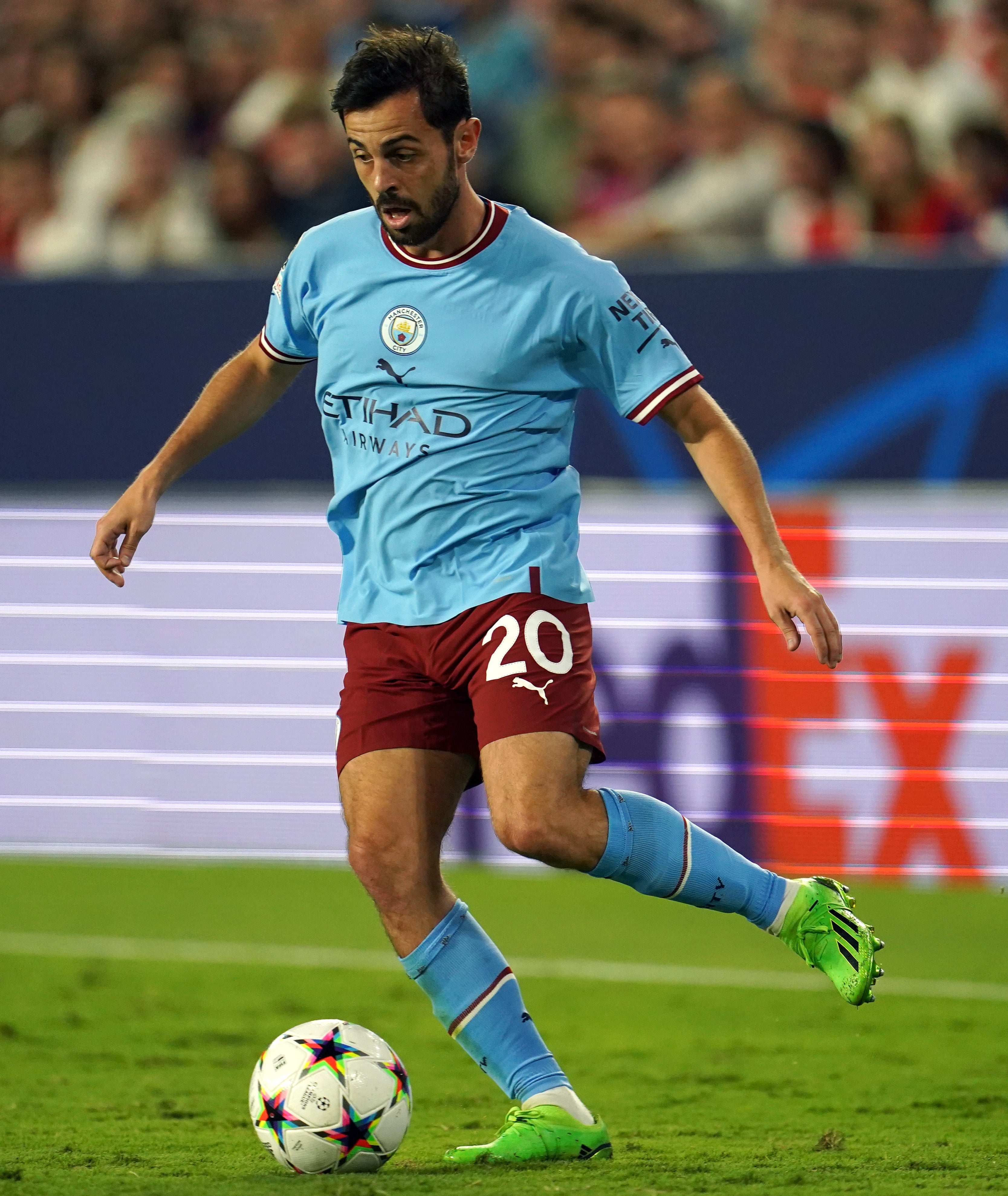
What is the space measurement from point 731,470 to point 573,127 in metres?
5.93

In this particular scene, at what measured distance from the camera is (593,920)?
264 inches

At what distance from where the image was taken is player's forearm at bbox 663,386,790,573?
3447mm

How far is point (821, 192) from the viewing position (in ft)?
26.3

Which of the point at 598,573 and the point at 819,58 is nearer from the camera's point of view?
the point at 598,573

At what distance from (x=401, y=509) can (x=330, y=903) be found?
3784 mm

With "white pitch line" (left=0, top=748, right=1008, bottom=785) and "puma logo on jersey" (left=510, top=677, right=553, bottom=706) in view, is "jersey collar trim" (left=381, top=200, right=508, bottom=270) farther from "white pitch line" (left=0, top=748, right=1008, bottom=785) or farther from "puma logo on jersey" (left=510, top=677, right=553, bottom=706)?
"white pitch line" (left=0, top=748, right=1008, bottom=785)

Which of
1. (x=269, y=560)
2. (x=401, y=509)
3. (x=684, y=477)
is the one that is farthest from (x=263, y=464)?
(x=401, y=509)

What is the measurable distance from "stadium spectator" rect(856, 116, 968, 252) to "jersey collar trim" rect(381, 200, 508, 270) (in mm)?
4556

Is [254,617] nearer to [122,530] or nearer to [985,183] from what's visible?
[122,530]

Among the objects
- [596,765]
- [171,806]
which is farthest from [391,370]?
[171,806]

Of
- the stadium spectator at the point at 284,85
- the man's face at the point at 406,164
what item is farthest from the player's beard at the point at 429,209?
the stadium spectator at the point at 284,85

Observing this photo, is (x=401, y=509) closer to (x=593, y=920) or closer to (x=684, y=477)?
(x=593, y=920)

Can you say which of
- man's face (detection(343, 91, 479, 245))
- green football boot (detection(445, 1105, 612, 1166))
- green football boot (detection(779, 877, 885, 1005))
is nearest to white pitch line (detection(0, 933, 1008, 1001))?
green football boot (detection(779, 877, 885, 1005))

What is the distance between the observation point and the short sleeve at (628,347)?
3566 mm
